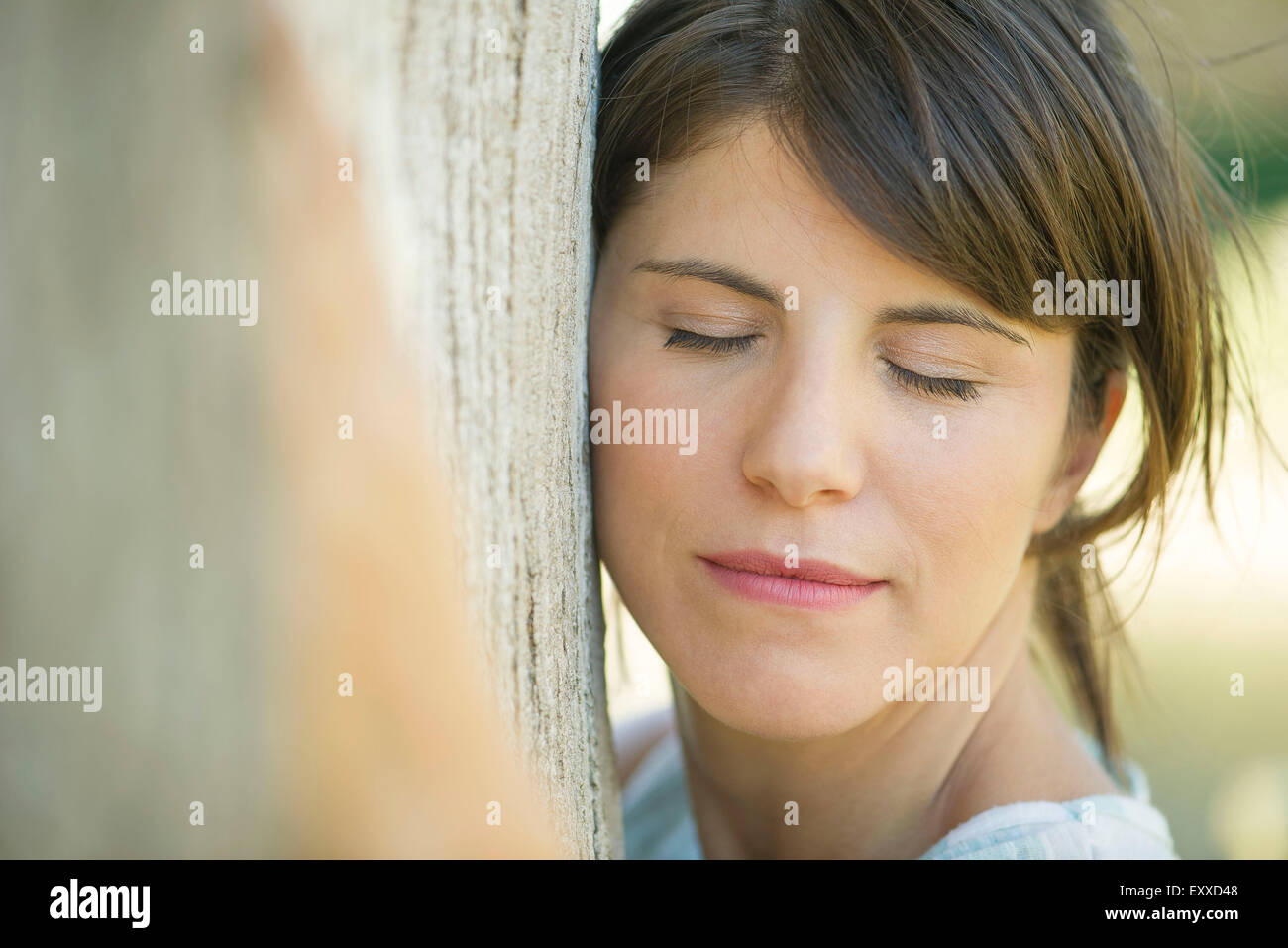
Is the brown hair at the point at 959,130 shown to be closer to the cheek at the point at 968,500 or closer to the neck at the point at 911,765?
the cheek at the point at 968,500

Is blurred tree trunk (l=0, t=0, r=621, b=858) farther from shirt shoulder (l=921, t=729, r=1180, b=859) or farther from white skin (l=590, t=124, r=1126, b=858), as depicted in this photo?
shirt shoulder (l=921, t=729, r=1180, b=859)

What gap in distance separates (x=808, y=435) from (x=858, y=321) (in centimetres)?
18

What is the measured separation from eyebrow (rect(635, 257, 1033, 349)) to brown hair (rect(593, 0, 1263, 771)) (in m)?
0.03

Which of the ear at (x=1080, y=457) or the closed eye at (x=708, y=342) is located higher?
the closed eye at (x=708, y=342)

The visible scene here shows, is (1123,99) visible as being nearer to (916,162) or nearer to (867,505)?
(916,162)

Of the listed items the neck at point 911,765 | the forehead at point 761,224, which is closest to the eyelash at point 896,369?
the forehead at point 761,224

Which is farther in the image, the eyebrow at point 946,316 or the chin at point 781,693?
the chin at point 781,693

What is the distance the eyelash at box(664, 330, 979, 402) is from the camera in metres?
1.43

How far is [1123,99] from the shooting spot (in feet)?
5.32

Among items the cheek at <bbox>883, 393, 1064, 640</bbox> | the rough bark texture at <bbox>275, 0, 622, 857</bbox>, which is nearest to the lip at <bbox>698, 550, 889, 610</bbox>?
the cheek at <bbox>883, 393, 1064, 640</bbox>

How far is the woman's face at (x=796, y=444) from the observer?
54.3 inches

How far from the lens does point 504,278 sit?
951 millimetres

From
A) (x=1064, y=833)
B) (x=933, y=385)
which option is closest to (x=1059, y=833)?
(x=1064, y=833)

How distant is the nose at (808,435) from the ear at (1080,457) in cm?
53
